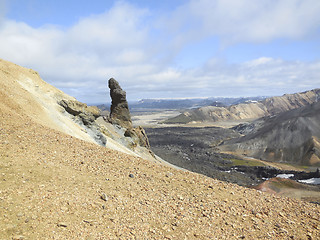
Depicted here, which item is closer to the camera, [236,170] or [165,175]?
[165,175]

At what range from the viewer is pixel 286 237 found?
10422mm

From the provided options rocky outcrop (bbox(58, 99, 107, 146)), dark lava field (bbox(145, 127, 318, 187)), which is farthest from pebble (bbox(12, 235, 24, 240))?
dark lava field (bbox(145, 127, 318, 187))

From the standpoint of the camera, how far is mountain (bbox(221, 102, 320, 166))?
9981cm

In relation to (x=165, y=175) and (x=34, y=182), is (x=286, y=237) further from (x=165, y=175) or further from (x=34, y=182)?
(x=34, y=182)

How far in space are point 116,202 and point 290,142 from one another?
396 feet

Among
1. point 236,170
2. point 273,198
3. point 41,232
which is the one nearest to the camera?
point 41,232

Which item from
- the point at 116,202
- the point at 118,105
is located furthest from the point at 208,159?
the point at 116,202

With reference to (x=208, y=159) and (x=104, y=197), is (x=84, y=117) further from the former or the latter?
(x=208, y=159)

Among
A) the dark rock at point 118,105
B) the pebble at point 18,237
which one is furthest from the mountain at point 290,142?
the pebble at point 18,237

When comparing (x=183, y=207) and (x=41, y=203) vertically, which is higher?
(x=41, y=203)

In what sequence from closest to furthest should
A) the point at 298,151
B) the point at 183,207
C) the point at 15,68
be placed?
the point at 183,207 → the point at 15,68 → the point at 298,151

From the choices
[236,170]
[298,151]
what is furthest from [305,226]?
[298,151]

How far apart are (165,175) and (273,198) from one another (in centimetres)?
727

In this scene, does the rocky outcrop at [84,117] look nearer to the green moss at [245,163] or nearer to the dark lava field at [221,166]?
the dark lava field at [221,166]
